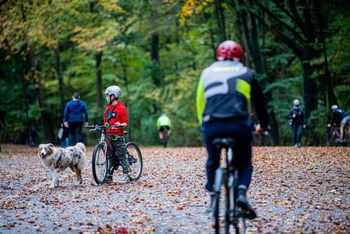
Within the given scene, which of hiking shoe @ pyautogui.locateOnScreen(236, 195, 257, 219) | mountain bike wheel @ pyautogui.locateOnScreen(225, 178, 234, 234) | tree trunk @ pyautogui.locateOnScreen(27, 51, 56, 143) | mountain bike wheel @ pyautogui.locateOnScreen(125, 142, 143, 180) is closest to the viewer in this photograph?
mountain bike wheel @ pyautogui.locateOnScreen(225, 178, 234, 234)

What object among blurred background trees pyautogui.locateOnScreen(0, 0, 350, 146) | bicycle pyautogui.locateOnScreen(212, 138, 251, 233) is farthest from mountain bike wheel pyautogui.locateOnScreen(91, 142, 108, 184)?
blurred background trees pyautogui.locateOnScreen(0, 0, 350, 146)

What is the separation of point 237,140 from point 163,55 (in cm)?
4656

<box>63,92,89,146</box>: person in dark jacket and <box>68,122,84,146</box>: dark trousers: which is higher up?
<box>63,92,89,146</box>: person in dark jacket

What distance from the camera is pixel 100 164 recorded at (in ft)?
42.7

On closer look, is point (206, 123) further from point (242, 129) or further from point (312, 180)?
point (312, 180)

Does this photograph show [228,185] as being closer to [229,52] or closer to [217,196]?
[217,196]

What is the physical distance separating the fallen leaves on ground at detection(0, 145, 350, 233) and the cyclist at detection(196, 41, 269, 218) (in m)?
1.38

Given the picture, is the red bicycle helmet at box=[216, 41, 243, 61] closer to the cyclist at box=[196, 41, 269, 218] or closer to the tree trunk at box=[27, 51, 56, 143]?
the cyclist at box=[196, 41, 269, 218]

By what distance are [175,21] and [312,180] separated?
83.3 ft

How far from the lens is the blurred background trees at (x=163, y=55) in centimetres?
3011

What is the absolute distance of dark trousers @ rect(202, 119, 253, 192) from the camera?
640cm

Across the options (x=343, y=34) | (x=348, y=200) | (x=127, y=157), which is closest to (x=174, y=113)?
(x=343, y=34)

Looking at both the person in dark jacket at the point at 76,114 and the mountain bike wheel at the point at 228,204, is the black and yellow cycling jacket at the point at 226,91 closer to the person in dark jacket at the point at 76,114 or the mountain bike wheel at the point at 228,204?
the mountain bike wheel at the point at 228,204

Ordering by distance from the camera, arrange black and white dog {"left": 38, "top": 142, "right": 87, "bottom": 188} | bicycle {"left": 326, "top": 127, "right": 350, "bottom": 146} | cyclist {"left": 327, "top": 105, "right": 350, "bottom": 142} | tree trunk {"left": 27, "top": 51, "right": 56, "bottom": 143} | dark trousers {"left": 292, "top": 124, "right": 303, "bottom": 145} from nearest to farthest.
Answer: black and white dog {"left": 38, "top": 142, "right": 87, "bottom": 188}, dark trousers {"left": 292, "top": 124, "right": 303, "bottom": 145}, cyclist {"left": 327, "top": 105, "right": 350, "bottom": 142}, bicycle {"left": 326, "top": 127, "right": 350, "bottom": 146}, tree trunk {"left": 27, "top": 51, "right": 56, "bottom": 143}
